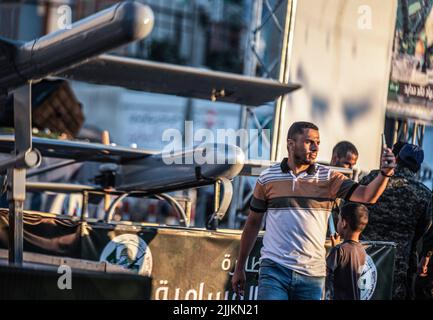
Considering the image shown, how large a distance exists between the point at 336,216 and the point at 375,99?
7.34ft

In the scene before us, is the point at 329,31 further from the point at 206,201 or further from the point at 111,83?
the point at 206,201

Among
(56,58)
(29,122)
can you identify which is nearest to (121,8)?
(56,58)

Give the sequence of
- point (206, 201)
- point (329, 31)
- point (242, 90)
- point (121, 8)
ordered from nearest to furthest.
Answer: point (121, 8)
point (329, 31)
point (242, 90)
point (206, 201)

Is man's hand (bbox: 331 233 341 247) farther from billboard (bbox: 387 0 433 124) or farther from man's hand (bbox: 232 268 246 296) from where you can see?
billboard (bbox: 387 0 433 124)

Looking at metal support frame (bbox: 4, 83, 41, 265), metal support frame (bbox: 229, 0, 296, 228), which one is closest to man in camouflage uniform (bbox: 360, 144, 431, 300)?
metal support frame (bbox: 229, 0, 296, 228)

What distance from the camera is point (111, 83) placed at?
9828 mm

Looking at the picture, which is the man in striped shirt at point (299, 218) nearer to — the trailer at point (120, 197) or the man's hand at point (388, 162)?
the man's hand at point (388, 162)

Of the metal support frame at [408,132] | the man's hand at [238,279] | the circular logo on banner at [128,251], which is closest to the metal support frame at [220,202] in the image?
the circular logo on banner at [128,251]

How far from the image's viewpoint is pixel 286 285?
5.40 m

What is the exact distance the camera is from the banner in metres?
6.38

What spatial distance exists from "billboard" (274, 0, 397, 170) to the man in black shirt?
2.51m

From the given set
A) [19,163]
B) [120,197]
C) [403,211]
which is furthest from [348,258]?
[120,197]

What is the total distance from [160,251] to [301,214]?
4.69 feet

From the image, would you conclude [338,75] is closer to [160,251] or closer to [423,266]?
[423,266]
